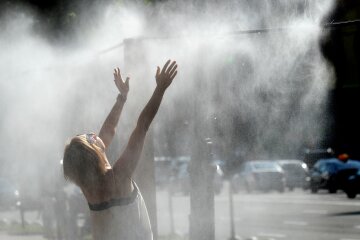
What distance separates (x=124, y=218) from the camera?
4668mm

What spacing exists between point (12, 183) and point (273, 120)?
13387mm

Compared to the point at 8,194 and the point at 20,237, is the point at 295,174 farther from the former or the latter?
the point at 20,237

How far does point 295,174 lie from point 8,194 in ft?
34.6

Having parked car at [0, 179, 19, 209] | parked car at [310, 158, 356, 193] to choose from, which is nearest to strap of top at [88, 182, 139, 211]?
parked car at [0, 179, 19, 209]

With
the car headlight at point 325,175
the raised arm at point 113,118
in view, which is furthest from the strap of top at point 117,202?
the car headlight at point 325,175

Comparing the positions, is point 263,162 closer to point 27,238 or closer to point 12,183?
point 12,183

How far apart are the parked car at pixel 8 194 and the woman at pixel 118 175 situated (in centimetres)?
2084

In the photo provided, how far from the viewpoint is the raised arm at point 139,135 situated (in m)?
4.63

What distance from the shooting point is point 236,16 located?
10859mm

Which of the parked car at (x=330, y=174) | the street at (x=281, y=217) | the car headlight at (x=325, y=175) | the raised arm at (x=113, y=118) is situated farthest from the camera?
the car headlight at (x=325, y=175)

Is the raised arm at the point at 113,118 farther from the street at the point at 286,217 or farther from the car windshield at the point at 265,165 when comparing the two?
the car windshield at the point at 265,165

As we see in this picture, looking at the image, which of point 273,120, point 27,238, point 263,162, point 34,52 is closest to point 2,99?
point 34,52

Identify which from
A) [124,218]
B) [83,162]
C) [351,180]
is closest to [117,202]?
[124,218]

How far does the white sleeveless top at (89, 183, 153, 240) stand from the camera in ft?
15.3
